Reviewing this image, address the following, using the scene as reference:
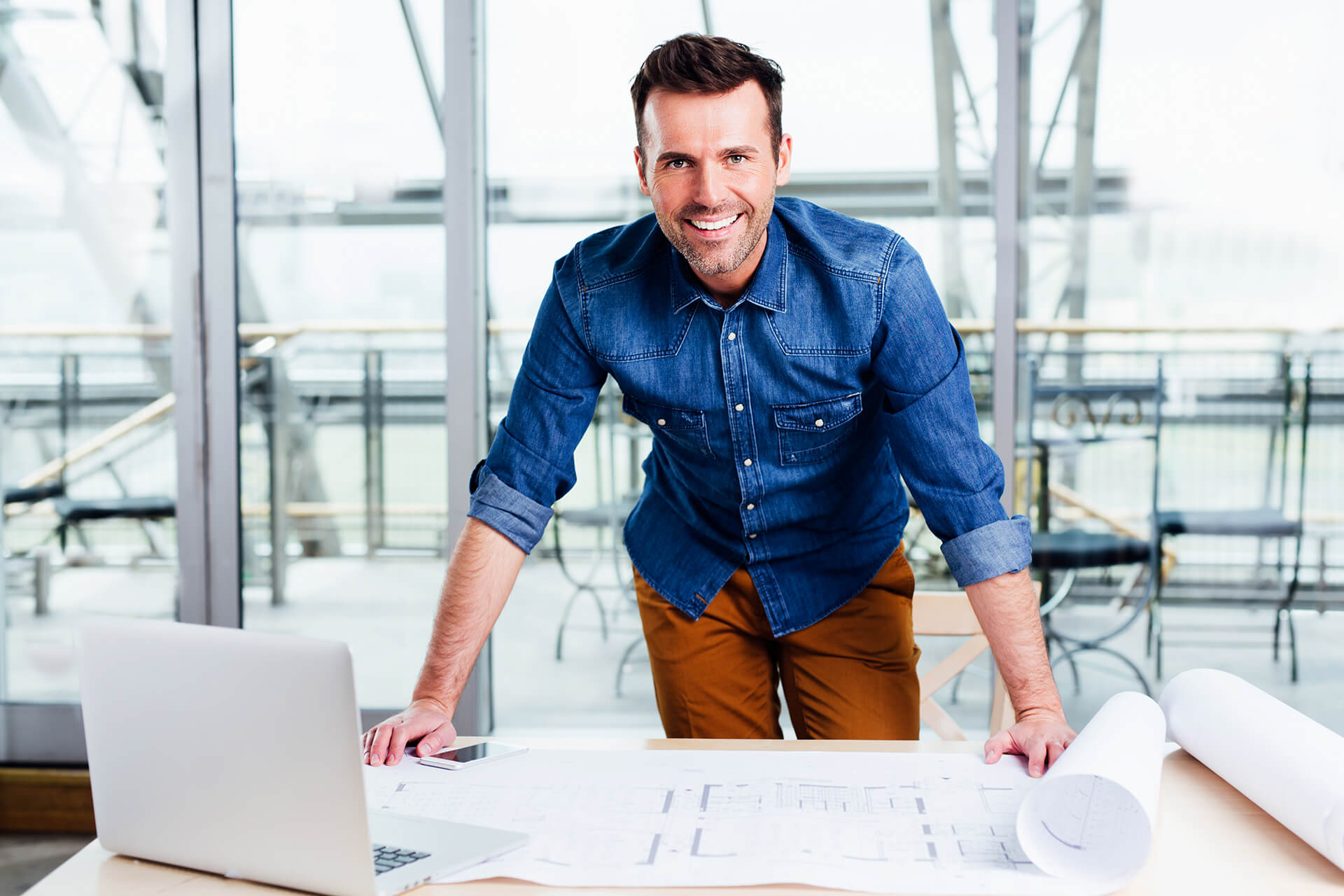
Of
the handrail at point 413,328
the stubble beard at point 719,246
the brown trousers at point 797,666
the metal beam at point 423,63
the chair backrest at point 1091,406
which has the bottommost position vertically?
the brown trousers at point 797,666

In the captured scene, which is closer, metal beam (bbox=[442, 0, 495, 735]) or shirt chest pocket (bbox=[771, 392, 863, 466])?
shirt chest pocket (bbox=[771, 392, 863, 466])

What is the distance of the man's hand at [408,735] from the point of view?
113 centimetres

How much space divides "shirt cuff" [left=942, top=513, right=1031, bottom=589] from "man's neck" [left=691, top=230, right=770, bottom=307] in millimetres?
431

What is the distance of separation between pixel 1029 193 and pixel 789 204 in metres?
1.27

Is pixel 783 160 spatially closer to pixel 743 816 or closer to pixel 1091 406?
pixel 743 816

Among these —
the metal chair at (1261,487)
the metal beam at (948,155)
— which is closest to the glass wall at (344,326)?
the metal beam at (948,155)

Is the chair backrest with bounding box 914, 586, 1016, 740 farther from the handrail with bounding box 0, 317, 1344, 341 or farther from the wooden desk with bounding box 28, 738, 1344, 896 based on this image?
the handrail with bounding box 0, 317, 1344, 341

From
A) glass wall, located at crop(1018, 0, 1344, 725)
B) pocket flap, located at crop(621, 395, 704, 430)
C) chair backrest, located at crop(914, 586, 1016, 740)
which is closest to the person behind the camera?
pocket flap, located at crop(621, 395, 704, 430)

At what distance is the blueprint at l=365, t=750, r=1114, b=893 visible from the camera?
84 cm

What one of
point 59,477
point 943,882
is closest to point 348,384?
point 59,477

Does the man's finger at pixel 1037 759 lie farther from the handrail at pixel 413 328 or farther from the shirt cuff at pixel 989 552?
the handrail at pixel 413 328

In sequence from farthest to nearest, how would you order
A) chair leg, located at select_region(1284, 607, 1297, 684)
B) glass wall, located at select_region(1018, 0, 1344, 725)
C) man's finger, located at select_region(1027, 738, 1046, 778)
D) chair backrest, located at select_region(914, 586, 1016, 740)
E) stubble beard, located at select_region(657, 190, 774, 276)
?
chair leg, located at select_region(1284, 607, 1297, 684), glass wall, located at select_region(1018, 0, 1344, 725), chair backrest, located at select_region(914, 586, 1016, 740), stubble beard, located at select_region(657, 190, 774, 276), man's finger, located at select_region(1027, 738, 1046, 778)

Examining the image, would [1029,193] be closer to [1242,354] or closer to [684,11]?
[1242,354]

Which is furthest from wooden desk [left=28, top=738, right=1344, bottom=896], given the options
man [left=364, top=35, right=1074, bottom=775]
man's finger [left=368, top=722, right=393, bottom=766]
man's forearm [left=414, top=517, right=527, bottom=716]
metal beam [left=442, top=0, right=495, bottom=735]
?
metal beam [left=442, top=0, right=495, bottom=735]
